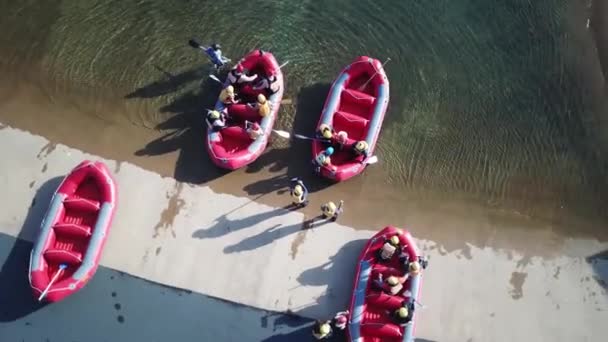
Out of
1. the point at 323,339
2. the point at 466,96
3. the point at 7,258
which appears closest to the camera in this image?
the point at 323,339

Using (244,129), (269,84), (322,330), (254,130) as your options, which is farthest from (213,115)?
(322,330)

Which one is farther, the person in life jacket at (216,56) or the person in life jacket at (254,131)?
the person in life jacket at (216,56)

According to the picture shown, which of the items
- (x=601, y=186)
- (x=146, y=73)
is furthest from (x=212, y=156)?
(x=601, y=186)

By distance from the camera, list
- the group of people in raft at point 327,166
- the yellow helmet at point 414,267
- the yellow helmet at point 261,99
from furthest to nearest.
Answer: the yellow helmet at point 261,99 → the yellow helmet at point 414,267 → the group of people in raft at point 327,166

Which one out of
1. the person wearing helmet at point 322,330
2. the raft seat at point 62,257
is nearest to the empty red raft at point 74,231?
the raft seat at point 62,257

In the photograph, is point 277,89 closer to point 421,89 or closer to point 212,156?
point 212,156

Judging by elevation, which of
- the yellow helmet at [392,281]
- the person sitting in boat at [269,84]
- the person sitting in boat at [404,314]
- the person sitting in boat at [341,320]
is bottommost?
the person sitting in boat at [341,320]

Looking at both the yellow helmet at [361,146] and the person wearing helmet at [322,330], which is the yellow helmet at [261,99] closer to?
the yellow helmet at [361,146]
